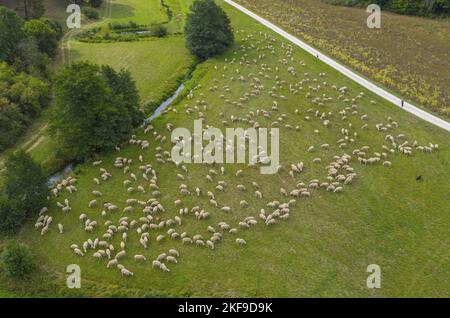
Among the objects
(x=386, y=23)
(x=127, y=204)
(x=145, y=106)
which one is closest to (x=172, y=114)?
(x=145, y=106)

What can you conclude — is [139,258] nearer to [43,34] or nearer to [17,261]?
[17,261]

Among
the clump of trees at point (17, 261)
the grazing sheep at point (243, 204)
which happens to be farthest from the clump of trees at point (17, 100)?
the grazing sheep at point (243, 204)

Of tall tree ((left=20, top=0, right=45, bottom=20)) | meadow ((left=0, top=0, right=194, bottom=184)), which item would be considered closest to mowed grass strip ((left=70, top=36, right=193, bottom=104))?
meadow ((left=0, top=0, right=194, bottom=184))

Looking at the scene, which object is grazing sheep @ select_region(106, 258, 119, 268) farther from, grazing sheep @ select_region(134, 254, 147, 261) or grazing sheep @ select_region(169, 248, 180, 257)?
grazing sheep @ select_region(169, 248, 180, 257)

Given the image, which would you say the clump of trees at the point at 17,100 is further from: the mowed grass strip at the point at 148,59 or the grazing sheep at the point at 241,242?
the grazing sheep at the point at 241,242

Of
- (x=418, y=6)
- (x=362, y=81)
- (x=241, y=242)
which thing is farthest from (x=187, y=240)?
(x=418, y=6)
